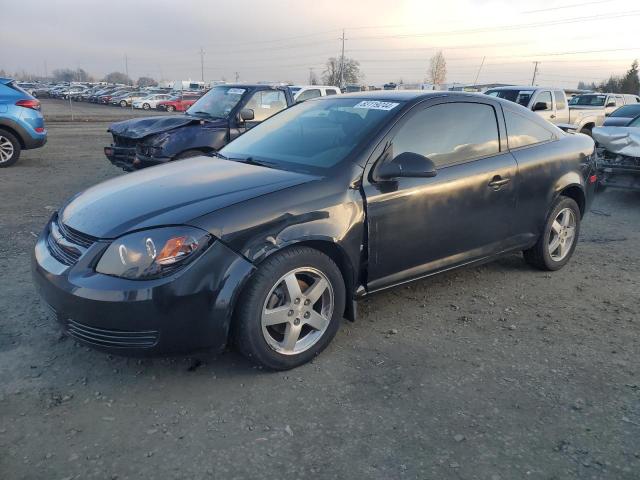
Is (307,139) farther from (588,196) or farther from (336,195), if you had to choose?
(588,196)

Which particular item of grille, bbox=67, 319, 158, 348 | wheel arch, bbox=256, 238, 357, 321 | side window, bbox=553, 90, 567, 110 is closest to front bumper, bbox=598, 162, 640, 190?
side window, bbox=553, 90, 567, 110

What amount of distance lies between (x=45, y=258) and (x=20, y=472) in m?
1.24

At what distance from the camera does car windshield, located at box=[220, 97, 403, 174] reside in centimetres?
362

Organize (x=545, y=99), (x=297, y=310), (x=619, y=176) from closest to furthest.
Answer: (x=297, y=310) < (x=619, y=176) < (x=545, y=99)

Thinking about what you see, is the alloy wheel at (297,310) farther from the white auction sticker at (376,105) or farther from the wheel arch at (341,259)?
the white auction sticker at (376,105)

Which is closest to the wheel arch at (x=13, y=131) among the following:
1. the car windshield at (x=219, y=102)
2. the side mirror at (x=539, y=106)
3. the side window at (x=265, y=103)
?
the car windshield at (x=219, y=102)

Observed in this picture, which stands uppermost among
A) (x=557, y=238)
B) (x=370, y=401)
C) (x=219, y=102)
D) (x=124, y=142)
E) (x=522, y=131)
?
(x=219, y=102)

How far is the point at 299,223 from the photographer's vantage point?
310 cm

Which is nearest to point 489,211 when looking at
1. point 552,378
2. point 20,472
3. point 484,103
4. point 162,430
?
point 484,103

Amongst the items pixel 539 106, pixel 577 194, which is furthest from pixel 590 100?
pixel 577 194

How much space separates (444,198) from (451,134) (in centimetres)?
54

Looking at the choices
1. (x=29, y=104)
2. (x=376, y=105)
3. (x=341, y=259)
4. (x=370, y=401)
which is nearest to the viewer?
(x=370, y=401)

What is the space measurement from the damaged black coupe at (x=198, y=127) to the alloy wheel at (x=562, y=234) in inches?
185

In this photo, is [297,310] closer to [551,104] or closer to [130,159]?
[130,159]
